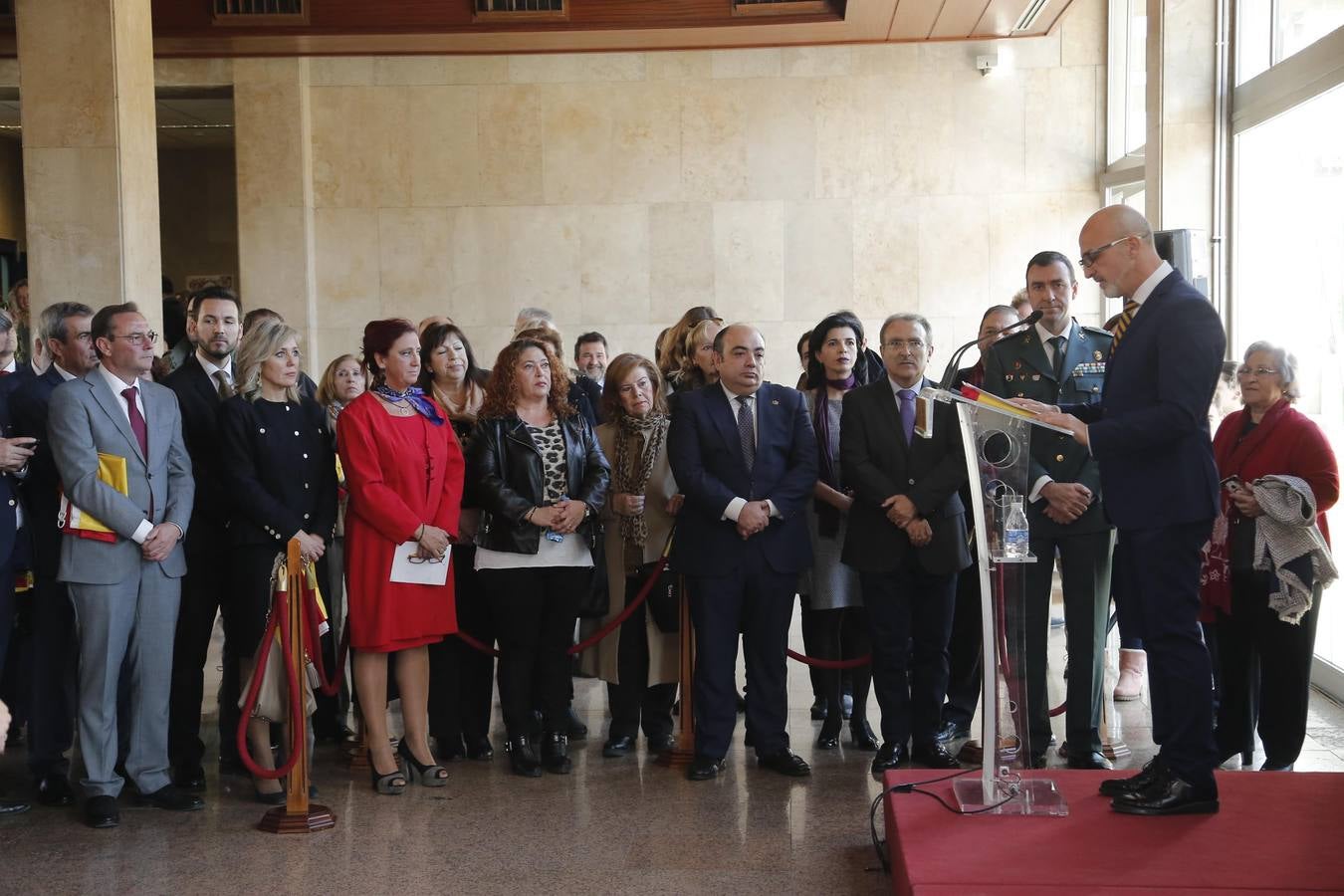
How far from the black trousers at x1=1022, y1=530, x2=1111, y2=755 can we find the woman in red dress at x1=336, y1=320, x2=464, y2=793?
218cm

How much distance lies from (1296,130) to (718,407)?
3408 mm

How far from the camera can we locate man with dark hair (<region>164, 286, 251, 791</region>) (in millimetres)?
4961

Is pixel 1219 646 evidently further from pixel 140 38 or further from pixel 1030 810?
pixel 140 38

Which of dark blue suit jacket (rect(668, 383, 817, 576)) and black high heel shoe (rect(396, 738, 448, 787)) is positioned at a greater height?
dark blue suit jacket (rect(668, 383, 817, 576))

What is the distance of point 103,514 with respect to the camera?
4.44 meters

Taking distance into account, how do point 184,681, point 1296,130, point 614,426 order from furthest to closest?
point 1296,130 < point 614,426 < point 184,681

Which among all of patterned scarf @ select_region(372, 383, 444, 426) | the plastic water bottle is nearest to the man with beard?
patterned scarf @ select_region(372, 383, 444, 426)

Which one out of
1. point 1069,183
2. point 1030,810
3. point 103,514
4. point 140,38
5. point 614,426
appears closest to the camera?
point 1030,810

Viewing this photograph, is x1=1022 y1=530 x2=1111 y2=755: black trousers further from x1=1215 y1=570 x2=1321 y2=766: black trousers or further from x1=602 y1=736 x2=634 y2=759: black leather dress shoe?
x1=602 y1=736 x2=634 y2=759: black leather dress shoe

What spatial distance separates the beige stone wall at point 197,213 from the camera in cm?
1609

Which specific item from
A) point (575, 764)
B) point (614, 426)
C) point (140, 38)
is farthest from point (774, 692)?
point (140, 38)

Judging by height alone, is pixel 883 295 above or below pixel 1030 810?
above

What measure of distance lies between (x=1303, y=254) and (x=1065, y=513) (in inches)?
99.9

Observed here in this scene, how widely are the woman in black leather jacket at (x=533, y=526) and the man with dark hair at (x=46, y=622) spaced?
4.91 ft
